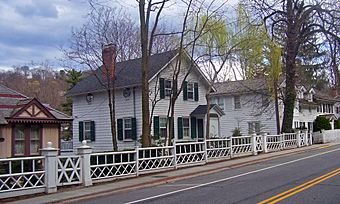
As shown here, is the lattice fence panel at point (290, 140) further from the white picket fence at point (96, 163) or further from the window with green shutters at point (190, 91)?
the window with green shutters at point (190, 91)

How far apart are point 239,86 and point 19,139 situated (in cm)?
2979

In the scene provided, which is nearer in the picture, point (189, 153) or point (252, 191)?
point (252, 191)

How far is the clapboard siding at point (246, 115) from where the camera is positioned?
149 ft

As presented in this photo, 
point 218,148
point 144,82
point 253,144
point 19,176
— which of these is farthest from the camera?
point 253,144

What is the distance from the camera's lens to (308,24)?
1348 inches

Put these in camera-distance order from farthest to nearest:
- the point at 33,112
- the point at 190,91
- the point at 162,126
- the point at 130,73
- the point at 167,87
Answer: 1. the point at 190,91
2. the point at 130,73
3. the point at 167,87
4. the point at 162,126
5. the point at 33,112

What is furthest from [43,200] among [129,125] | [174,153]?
[129,125]

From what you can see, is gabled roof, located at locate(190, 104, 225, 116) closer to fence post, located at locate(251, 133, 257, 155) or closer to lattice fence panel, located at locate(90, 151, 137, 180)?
fence post, located at locate(251, 133, 257, 155)

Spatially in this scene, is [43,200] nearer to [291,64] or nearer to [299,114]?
[291,64]

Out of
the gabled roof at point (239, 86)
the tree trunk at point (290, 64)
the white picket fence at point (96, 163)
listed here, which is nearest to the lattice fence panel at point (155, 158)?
the white picket fence at point (96, 163)

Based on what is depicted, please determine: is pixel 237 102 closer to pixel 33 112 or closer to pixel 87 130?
pixel 87 130

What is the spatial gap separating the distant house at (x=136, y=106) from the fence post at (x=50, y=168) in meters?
15.3

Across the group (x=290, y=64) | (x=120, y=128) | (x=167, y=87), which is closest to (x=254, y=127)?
(x=290, y=64)

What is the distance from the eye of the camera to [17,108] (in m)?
21.6
